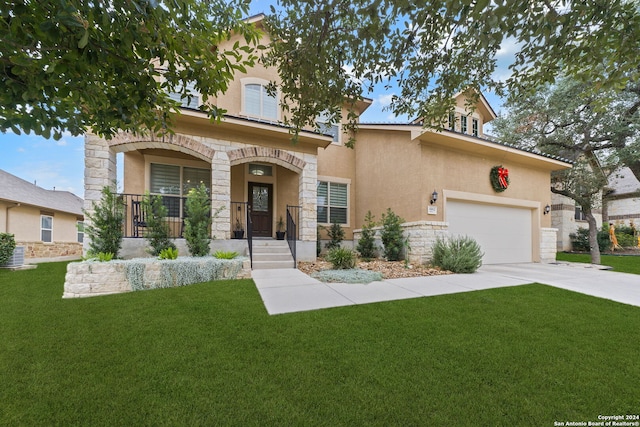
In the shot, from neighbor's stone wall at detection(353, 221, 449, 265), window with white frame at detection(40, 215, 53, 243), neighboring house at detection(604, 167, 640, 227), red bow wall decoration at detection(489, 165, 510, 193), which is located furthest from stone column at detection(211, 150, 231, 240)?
neighboring house at detection(604, 167, 640, 227)

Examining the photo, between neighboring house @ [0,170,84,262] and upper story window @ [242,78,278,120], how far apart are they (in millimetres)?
9000

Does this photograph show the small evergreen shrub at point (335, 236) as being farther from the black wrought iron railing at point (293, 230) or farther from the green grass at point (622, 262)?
the green grass at point (622, 262)

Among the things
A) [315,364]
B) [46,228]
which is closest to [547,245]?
[315,364]

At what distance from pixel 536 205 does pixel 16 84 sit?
13982 mm

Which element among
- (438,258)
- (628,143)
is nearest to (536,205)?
(628,143)

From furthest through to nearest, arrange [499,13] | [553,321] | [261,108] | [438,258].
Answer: [261,108]
[438,258]
[553,321]
[499,13]

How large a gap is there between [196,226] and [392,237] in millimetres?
5909

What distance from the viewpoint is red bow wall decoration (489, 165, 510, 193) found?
9609 mm

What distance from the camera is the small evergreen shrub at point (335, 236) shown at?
1009cm

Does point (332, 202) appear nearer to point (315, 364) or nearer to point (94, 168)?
point (94, 168)

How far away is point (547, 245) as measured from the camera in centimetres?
1070

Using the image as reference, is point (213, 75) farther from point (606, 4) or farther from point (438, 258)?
point (438, 258)

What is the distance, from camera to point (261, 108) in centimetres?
1001

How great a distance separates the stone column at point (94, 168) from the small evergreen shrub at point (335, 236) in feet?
22.5
